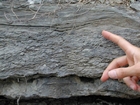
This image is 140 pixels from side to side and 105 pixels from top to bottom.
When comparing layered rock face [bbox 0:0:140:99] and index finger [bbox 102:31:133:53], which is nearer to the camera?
index finger [bbox 102:31:133:53]

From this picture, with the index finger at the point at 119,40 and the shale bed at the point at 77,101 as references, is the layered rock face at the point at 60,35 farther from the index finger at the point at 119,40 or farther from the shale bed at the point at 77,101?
the shale bed at the point at 77,101

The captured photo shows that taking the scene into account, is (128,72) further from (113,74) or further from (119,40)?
(119,40)

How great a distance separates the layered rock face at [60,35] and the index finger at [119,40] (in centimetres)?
6

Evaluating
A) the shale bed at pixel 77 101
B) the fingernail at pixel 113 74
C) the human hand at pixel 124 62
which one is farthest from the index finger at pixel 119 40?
the shale bed at pixel 77 101

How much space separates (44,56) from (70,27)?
0.26 meters

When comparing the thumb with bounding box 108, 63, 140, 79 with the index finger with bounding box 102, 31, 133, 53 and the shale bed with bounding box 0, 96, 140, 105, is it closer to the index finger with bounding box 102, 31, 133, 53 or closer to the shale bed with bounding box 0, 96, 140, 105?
the index finger with bounding box 102, 31, 133, 53

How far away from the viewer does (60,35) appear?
1.58 metres

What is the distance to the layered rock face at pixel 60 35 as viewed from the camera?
1.58m

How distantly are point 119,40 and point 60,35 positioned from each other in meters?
0.38

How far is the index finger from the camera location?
145 centimetres

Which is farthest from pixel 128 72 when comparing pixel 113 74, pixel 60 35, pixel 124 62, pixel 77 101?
pixel 77 101

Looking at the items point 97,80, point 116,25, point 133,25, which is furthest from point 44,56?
point 133,25

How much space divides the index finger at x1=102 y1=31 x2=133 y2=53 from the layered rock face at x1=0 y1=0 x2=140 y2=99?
6 cm

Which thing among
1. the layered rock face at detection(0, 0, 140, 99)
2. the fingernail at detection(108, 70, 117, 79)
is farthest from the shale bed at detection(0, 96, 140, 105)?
the fingernail at detection(108, 70, 117, 79)
